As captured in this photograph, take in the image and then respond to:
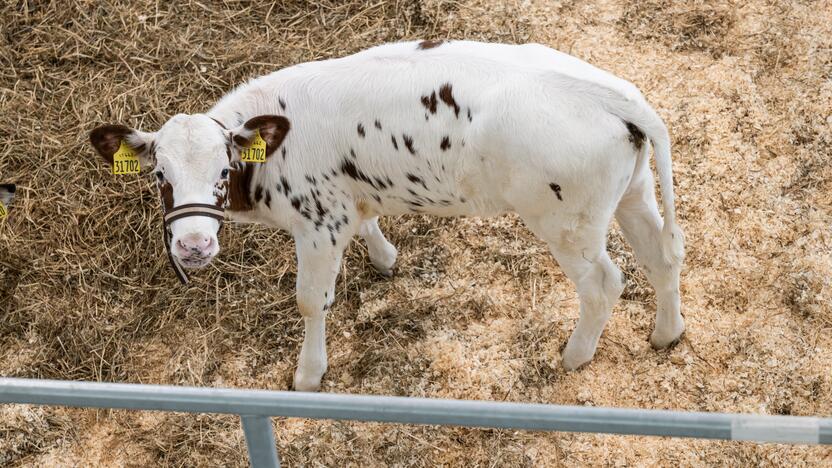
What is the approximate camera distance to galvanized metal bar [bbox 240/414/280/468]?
2221 mm

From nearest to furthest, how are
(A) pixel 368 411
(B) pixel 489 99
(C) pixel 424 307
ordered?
1. (A) pixel 368 411
2. (B) pixel 489 99
3. (C) pixel 424 307

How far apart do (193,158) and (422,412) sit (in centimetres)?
229

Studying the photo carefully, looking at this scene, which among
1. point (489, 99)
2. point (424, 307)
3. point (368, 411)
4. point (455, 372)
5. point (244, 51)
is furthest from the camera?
point (244, 51)

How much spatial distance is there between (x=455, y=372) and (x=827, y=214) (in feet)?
8.48

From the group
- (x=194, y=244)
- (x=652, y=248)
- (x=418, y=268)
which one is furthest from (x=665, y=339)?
(x=194, y=244)

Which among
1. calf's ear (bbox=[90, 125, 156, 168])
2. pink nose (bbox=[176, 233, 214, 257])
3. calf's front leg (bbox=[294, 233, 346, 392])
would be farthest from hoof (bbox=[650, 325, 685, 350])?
calf's ear (bbox=[90, 125, 156, 168])

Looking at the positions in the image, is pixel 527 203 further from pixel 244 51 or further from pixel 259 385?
pixel 244 51

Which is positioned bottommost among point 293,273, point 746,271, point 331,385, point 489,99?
point 746,271

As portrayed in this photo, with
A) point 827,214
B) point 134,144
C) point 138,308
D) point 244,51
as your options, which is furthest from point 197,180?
point 827,214

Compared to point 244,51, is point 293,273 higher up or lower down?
lower down

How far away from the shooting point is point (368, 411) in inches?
81.0

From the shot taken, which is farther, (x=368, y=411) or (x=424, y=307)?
(x=424, y=307)

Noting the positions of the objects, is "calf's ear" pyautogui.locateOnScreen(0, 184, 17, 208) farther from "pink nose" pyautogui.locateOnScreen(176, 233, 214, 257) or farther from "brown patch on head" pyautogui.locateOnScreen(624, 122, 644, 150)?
"brown patch on head" pyautogui.locateOnScreen(624, 122, 644, 150)

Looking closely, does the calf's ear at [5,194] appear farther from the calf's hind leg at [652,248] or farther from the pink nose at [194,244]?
the calf's hind leg at [652,248]
